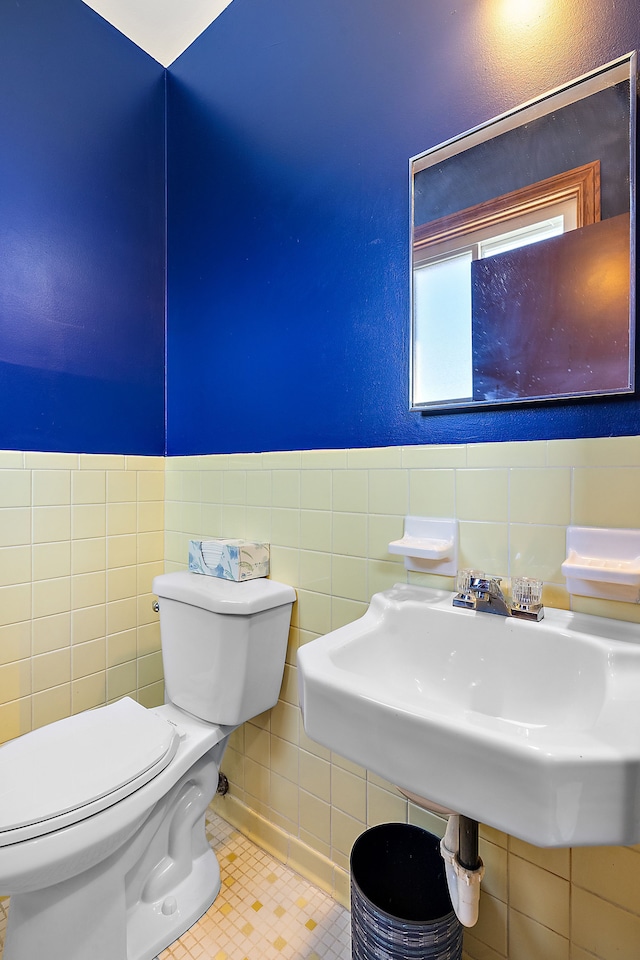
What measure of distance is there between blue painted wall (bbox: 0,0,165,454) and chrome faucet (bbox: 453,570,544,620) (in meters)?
1.22

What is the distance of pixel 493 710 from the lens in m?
0.84

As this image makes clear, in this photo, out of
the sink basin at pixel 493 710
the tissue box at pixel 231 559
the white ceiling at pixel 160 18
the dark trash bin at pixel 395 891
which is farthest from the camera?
the white ceiling at pixel 160 18

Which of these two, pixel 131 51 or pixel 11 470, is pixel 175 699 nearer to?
pixel 11 470

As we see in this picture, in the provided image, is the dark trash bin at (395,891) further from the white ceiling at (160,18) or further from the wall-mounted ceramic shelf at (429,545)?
the white ceiling at (160,18)

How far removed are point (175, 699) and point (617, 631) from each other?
1.10 meters

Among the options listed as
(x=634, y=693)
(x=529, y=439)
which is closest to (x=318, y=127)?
(x=529, y=439)

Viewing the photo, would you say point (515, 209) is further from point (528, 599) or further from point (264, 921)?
point (264, 921)

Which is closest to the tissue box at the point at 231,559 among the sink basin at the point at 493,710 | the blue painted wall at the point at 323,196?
the blue painted wall at the point at 323,196

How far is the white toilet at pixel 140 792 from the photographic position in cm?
87

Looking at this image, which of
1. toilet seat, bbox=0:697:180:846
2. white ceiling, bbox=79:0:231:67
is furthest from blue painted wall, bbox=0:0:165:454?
toilet seat, bbox=0:697:180:846

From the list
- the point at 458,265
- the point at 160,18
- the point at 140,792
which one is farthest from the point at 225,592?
the point at 160,18

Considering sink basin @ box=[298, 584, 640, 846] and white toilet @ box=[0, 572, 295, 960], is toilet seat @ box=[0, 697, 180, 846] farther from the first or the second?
sink basin @ box=[298, 584, 640, 846]

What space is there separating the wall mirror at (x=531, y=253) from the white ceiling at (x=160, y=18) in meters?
1.04

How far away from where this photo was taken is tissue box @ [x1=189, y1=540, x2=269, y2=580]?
1.28 m
